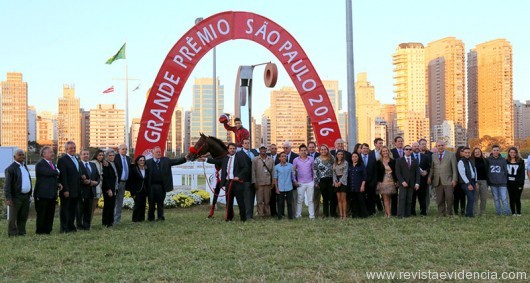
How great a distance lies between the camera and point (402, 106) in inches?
3789

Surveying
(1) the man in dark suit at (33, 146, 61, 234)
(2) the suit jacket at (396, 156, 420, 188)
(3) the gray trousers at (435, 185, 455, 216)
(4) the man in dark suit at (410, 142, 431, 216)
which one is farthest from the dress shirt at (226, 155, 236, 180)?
(3) the gray trousers at (435, 185, 455, 216)

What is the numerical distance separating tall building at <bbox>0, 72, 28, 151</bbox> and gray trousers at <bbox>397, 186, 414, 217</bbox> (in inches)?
3777

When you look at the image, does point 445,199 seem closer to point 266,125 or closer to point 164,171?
point 164,171

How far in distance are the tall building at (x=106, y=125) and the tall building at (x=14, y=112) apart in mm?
20032

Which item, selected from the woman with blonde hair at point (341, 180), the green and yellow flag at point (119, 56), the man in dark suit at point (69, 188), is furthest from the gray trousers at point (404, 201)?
the green and yellow flag at point (119, 56)

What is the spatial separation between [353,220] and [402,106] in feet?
289

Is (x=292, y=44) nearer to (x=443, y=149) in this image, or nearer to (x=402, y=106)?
(x=443, y=149)

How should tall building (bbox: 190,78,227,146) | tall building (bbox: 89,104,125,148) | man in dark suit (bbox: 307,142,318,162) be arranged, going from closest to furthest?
man in dark suit (bbox: 307,142,318,162) → tall building (bbox: 190,78,227,146) → tall building (bbox: 89,104,125,148)

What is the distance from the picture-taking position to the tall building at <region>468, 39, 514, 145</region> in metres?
84.8

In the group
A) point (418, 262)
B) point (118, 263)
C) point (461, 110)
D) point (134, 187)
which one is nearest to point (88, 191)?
point (134, 187)

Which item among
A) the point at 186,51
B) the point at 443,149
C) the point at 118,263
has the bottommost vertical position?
the point at 118,263

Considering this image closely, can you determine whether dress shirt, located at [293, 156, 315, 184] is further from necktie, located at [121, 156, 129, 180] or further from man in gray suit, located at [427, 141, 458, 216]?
necktie, located at [121, 156, 129, 180]

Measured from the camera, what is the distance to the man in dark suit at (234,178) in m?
11.6

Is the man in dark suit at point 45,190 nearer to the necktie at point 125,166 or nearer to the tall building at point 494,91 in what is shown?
the necktie at point 125,166
